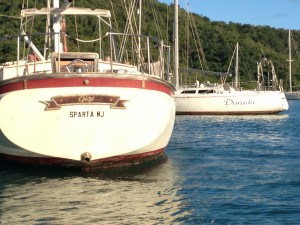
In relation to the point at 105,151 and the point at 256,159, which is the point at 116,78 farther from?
the point at 256,159

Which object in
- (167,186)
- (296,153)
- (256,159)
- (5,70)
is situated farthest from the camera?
(296,153)

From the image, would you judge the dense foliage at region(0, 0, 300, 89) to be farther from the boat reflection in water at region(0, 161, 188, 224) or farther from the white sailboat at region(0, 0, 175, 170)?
the boat reflection in water at region(0, 161, 188, 224)

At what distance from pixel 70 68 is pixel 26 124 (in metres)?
1.69

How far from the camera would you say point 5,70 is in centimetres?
1448

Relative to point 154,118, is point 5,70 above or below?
above

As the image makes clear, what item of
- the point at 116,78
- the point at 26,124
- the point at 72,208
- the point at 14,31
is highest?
the point at 14,31

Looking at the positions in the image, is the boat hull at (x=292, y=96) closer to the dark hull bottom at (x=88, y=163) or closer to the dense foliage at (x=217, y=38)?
the dense foliage at (x=217, y=38)

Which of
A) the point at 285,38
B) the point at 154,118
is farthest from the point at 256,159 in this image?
the point at 285,38

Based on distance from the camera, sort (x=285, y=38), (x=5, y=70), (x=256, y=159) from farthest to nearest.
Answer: (x=285, y=38)
(x=256, y=159)
(x=5, y=70)

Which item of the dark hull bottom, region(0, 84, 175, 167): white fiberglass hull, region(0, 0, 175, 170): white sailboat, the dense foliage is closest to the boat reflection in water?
the dark hull bottom

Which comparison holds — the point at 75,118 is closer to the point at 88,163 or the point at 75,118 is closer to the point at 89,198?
the point at 88,163

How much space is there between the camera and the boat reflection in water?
29.8ft

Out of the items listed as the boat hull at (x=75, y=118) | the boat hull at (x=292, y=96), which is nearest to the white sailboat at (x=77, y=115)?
the boat hull at (x=75, y=118)

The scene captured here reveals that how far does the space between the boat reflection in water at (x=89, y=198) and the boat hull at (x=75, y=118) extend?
52cm
